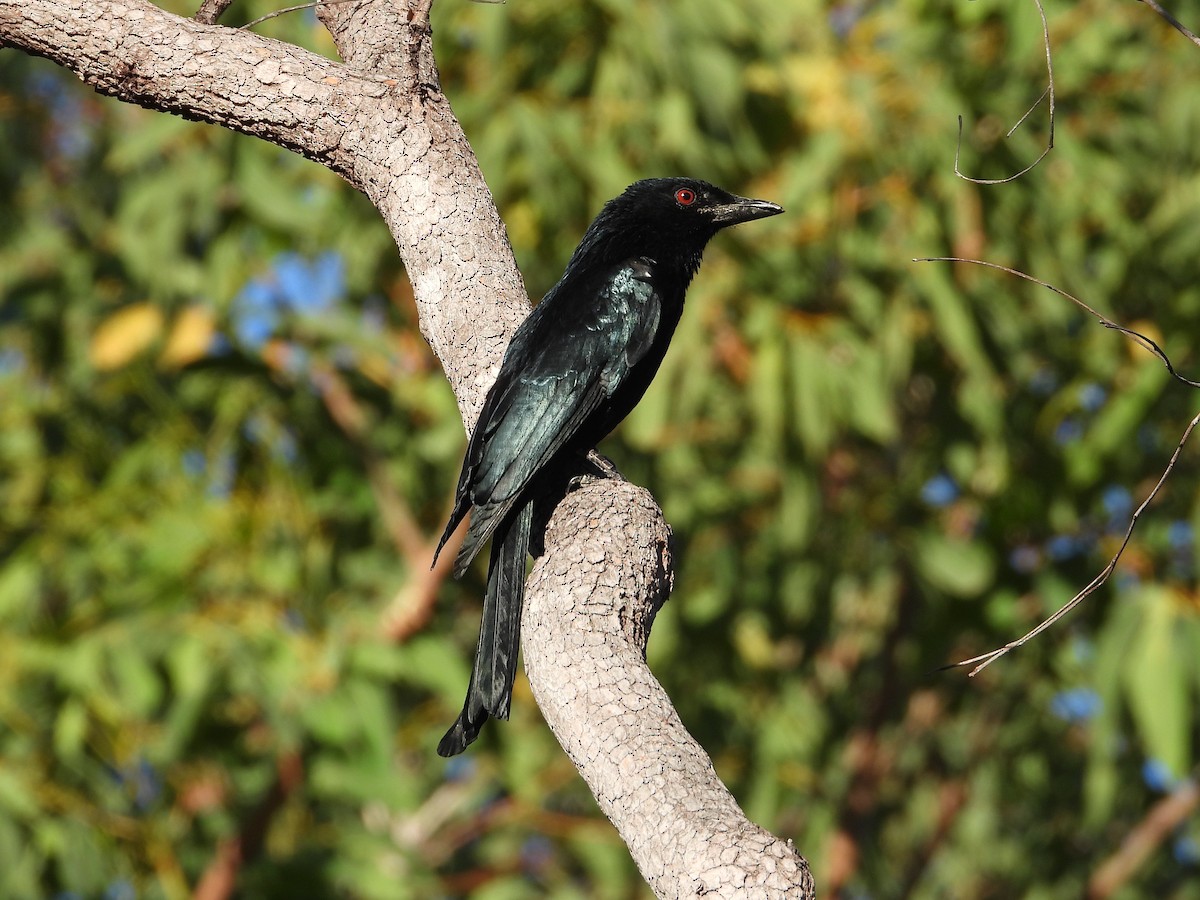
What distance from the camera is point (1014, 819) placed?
28.2ft

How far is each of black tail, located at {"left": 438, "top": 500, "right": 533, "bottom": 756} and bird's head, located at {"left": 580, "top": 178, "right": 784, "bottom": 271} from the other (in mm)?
1408

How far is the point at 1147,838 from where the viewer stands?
677 cm

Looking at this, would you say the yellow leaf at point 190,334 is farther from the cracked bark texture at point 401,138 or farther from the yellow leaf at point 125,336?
the cracked bark texture at point 401,138

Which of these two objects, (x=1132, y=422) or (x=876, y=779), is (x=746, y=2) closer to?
(x=1132, y=422)

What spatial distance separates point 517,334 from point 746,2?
333 centimetres

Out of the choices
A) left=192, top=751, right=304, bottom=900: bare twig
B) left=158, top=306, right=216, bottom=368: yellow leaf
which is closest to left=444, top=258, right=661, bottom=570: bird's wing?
left=192, top=751, right=304, bottom=900: bare twig

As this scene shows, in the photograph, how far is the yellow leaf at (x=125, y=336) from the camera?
21.0 ft

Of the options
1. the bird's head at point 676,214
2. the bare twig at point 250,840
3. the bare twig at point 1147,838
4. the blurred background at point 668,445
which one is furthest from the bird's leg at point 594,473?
the bare twig at point 1147,838

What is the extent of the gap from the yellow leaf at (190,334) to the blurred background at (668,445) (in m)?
0.02

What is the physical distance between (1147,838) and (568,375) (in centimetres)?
446

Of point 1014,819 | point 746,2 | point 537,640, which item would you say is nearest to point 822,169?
point 746,2

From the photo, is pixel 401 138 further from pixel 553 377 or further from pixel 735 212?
pixel 735 212

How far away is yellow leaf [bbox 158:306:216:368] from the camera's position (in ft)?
21.4

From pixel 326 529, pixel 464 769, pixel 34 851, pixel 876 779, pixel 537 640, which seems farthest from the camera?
pixel 464 769
